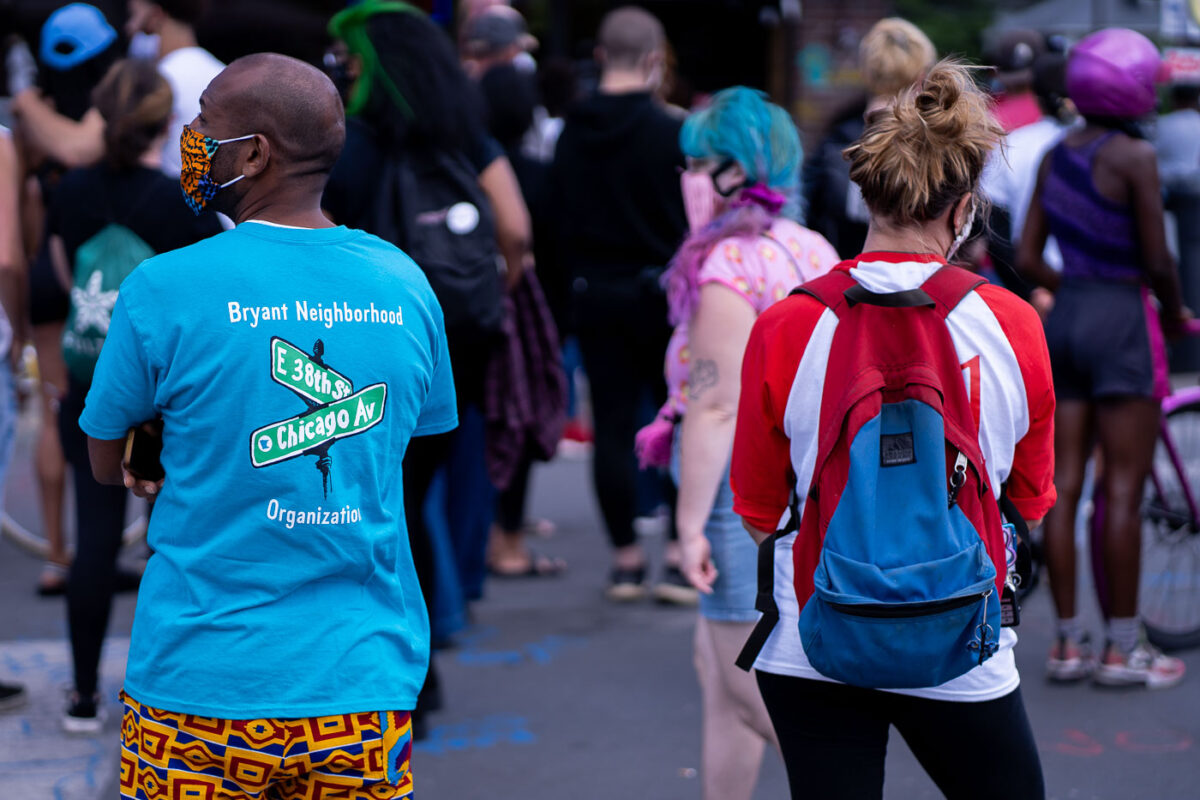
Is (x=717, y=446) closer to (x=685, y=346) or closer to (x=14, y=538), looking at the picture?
(x=685, y=346)

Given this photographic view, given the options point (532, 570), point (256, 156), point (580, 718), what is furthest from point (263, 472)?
point (532, 570)

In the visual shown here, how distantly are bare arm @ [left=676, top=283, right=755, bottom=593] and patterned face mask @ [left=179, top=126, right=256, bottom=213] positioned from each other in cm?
126

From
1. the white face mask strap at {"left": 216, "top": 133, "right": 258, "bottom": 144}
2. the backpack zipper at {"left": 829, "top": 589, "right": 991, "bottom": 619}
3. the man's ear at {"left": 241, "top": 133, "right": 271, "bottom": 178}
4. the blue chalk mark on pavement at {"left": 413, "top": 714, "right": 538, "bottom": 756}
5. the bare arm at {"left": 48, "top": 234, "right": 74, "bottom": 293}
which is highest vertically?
the white face mask strap at {"left": 216, "top": 133, "right": 258, "bottom": 144}

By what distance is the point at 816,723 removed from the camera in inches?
94.7

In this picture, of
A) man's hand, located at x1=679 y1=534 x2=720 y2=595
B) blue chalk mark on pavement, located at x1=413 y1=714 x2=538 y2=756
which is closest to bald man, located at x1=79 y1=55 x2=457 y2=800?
man's hand, located at x1=679 y1=534 x2=720 y2=595

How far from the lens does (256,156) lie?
89.6 inches

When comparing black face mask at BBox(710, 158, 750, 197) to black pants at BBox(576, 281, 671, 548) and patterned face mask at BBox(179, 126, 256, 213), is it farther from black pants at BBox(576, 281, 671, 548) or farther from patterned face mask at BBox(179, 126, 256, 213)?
black pants at BBox(576, 281, 671, 548)

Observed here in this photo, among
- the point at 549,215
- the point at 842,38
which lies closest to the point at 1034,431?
the point at 549,215

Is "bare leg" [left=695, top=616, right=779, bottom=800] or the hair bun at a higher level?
the hair bun

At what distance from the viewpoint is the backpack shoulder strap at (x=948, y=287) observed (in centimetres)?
226

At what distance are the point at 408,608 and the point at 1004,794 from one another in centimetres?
104

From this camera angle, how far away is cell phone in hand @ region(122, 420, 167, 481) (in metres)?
2.28

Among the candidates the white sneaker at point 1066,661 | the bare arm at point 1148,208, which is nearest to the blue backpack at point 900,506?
the bare arm at point 1148,208

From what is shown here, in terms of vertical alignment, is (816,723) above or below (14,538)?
above
